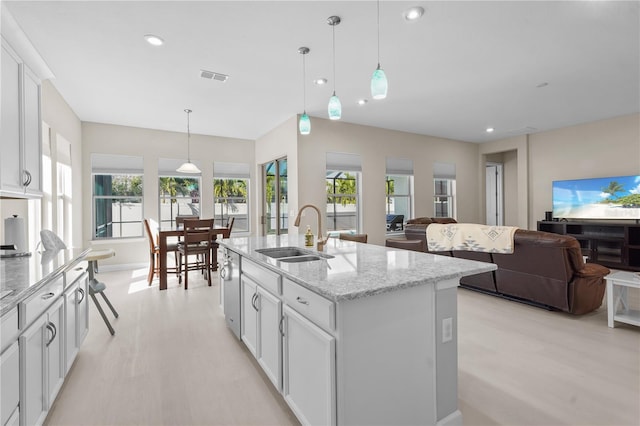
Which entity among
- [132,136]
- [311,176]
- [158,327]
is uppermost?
[132,136]

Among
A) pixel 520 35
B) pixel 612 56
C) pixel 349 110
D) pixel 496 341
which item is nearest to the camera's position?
pixel 496 341

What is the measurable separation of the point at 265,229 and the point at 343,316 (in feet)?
19.7

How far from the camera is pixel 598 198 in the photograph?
234 inches

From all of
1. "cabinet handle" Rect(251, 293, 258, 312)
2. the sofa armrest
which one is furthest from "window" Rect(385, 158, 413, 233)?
"cabinet handle" Rect(251, 293, 258, 312)

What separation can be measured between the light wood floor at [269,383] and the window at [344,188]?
10.7 ft

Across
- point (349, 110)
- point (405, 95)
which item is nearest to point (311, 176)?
point (349, 110)

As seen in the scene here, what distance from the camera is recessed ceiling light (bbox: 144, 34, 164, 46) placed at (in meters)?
2.89

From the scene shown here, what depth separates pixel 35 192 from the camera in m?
2.41

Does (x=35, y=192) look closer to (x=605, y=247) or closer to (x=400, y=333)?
(x=400, y=333)

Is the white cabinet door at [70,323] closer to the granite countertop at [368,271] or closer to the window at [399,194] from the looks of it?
the granite countertop at [368,271]

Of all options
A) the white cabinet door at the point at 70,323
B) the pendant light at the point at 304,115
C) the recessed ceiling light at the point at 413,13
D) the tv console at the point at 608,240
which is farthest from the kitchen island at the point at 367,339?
the tv console at the point at 608,240

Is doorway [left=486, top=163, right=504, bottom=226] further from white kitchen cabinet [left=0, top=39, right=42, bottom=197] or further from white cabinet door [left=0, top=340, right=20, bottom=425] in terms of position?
white cabinet door [left=0, top=340, right=20, bottom=425]

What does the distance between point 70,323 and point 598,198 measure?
812cm

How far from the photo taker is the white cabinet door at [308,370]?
1.34 metres
